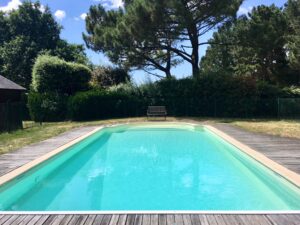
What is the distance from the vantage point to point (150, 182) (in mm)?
7617

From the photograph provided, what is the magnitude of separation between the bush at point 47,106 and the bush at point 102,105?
0.93 m

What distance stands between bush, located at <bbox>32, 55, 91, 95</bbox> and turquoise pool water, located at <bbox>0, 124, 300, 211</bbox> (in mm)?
11305

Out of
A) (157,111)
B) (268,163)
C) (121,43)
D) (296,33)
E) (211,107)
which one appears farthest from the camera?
(296,33)

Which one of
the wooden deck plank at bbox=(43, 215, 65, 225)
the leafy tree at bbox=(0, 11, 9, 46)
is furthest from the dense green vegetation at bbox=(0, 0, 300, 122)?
the wooden deck plank at bbox=(43, 215, 65, 225)

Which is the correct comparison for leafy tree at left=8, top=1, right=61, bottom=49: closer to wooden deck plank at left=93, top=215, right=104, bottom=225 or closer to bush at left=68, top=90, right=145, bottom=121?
bush at left=68, top=90, right=145, bottom=121

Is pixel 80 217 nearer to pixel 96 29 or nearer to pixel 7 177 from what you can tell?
pixel 7 177

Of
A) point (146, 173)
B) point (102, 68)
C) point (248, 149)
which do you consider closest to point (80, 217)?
point (146, 173)

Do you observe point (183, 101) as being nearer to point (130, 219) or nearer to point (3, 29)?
point (130, 219)

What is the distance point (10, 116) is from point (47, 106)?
587cm

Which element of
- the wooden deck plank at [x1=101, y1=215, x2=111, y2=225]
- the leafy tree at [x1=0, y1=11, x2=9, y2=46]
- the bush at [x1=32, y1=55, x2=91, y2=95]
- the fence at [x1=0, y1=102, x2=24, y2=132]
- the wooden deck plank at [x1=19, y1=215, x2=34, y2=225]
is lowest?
the wooden deck plank at [x1=19, y1=215, x2=34, y2=225]

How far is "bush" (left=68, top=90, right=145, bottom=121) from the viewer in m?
21.3

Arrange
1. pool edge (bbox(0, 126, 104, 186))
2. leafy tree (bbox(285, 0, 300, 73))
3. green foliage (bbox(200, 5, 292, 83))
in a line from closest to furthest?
pool edge (bbox(0, 126, 104, 186)) → green foliage (bbox(200, 5, 292, 83)) → leafy tree (bbox(285, 0, 300, 73))

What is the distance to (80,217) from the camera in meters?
4.59

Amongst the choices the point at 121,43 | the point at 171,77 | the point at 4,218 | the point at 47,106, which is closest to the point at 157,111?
the point at 171,77
